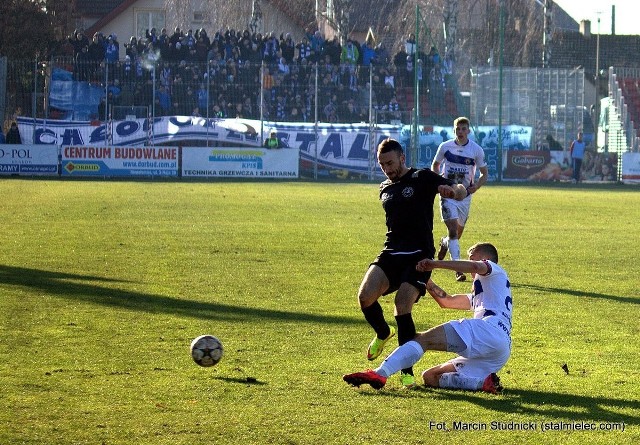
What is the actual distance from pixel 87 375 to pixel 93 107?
3299 centimetres

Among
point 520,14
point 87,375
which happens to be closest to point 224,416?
point 87,375

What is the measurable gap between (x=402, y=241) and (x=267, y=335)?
2.12 metres

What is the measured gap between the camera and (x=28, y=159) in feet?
126

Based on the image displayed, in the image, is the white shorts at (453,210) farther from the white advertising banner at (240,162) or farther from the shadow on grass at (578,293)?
the white advertising banner at (240,162)

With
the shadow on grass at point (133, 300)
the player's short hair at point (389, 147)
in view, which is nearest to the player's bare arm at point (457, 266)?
the player's short hair at point (389, 147)

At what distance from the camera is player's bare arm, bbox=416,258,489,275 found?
7379 mm

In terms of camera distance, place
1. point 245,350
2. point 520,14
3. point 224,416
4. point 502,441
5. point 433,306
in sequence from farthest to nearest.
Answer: point 520,14 < point 433,306 < point 245,350 < point 224,416 < point 502,441

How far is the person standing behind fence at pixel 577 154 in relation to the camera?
40409mm

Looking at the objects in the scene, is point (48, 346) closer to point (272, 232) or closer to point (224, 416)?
point (224, 416)

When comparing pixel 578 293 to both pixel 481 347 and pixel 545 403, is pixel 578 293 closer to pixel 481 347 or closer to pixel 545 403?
pixel 481 347

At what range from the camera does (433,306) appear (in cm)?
1177

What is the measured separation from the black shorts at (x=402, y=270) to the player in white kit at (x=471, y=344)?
0.39m

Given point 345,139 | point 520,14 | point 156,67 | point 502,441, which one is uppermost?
point 520,14

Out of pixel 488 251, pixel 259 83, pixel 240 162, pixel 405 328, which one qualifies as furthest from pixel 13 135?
pixel 488 251
